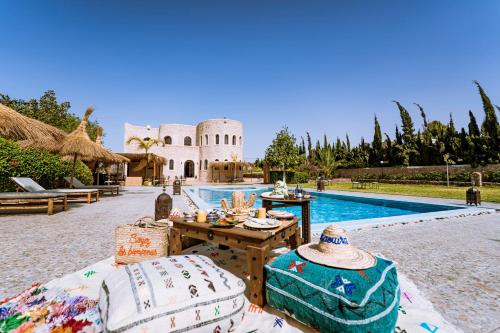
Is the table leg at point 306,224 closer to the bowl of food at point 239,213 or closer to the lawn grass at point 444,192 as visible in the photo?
the bowl of food at point 239,213

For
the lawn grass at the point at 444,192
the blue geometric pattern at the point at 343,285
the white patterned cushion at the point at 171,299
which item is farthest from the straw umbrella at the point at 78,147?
the lawn grass at the point at 444,192

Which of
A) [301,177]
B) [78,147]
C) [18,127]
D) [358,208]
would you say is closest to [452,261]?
[358,208]

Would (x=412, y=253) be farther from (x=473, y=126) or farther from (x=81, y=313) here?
(x=473, y=126)

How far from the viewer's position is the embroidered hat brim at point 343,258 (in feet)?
6.20

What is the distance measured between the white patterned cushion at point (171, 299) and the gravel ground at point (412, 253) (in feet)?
5.74

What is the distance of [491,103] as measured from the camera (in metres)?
19.1

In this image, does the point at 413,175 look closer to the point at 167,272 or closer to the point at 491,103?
the point at 491,103

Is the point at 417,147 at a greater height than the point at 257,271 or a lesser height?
greater

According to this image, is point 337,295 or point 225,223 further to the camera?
point 225,223

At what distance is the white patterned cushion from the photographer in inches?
59.6

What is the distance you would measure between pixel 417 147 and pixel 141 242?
28356mm

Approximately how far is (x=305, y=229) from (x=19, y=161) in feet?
A: 38.3

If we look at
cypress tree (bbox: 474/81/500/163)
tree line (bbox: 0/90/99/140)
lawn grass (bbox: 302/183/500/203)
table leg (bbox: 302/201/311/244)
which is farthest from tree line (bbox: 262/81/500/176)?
tree line (bbox: 0/90/99/140)

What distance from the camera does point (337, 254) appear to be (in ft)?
6.63
